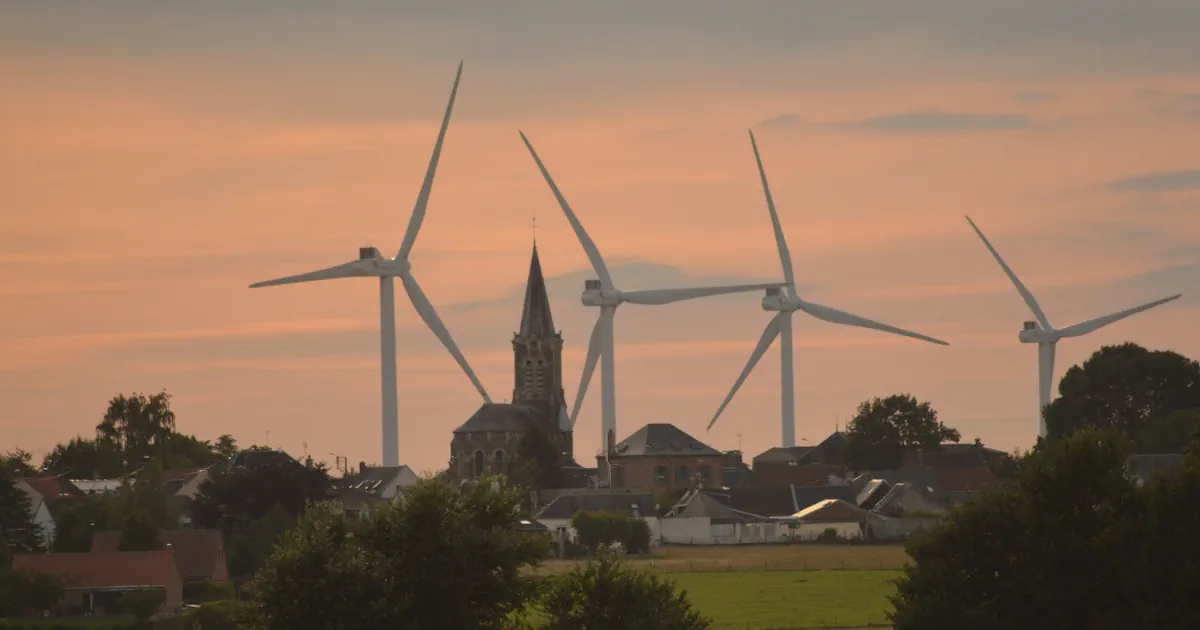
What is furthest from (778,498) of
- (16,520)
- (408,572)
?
(408,572)

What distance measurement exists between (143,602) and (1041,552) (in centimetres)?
4602

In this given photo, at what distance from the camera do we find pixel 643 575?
63.1 metres

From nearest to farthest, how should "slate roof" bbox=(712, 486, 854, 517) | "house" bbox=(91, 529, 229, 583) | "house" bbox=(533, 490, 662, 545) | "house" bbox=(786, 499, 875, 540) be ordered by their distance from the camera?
"house" bbox=(91, 529, 229, 583) → "house" bbox=(786, 499, 875, 540) → "house" bbox=(533, 490, 662, 545) → "slate roof" bbox=(712, 486, 854, 517)

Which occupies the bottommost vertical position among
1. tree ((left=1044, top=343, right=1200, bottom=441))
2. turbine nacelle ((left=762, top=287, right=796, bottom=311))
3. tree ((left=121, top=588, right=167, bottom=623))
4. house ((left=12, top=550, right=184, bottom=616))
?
tree ((left=121, top=588, right=167, bottom=623))

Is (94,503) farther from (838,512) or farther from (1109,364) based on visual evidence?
(1109,364)

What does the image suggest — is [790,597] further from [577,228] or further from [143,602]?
[577,228]

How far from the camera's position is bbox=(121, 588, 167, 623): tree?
325ft

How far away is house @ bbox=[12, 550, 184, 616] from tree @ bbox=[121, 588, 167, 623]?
5.17 ft

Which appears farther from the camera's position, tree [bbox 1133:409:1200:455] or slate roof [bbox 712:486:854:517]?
slate roof [bbox 712:486:854:517]

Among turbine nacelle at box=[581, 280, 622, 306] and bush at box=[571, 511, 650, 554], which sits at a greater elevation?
turbine nacelle at box=[581, 280, 622, 306]

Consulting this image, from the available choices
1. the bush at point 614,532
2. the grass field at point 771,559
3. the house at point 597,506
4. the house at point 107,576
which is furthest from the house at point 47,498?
the grass field at point 771,559

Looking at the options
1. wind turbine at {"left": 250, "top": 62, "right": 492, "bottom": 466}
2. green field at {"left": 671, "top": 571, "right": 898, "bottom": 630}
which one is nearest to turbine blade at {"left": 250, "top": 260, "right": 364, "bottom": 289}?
wind turbine at {"left": 250, "top": 62, "right": 492, "bottom": 466}

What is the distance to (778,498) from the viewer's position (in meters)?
174

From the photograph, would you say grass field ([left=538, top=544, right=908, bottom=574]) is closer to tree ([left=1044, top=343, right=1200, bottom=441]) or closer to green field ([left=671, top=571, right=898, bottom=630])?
green field ([left=671, top=571, right=898, bottom=630])
